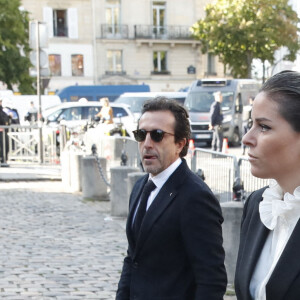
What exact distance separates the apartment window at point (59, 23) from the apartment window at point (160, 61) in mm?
7289

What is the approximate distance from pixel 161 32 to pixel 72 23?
703 centimetres

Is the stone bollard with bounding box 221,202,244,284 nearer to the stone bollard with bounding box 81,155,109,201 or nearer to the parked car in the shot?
the stone bollard with bounding box 81,155,109,201

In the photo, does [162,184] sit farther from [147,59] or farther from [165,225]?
[147,59]

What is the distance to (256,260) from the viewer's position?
2.38m

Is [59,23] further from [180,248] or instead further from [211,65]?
[180,248]

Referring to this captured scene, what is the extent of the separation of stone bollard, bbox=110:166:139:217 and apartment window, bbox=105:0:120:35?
42.9 metres

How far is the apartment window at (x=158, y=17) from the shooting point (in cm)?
5409

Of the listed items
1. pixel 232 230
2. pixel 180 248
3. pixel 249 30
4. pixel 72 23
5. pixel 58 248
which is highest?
pixel 72 23

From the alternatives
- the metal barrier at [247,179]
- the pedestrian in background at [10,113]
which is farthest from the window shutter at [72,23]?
the metal barrier at [247,179]

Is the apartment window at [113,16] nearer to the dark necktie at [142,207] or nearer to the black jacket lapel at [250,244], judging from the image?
the dark necktie at [142,207]

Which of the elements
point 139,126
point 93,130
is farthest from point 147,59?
point 139,126

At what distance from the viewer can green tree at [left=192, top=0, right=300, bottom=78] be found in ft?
143

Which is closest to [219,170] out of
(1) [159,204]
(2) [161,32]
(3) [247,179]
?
(3) [247,179]

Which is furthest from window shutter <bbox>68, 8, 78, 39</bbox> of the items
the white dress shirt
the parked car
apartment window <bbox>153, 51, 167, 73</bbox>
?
the white dress shirt
